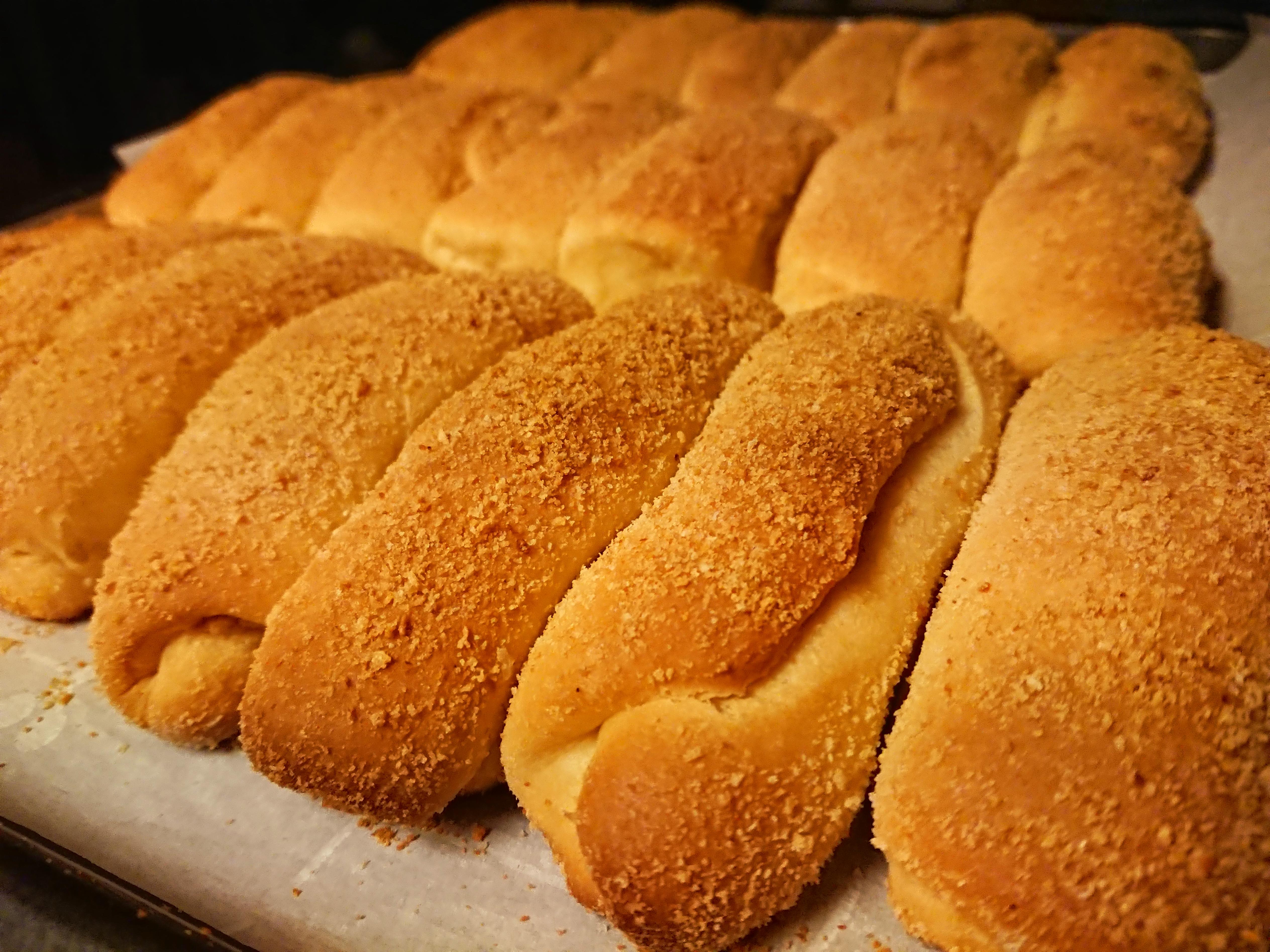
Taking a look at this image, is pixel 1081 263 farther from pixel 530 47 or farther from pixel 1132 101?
pixel 530 47

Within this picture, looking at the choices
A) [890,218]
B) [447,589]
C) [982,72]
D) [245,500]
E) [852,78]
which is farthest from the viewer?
[852,78]

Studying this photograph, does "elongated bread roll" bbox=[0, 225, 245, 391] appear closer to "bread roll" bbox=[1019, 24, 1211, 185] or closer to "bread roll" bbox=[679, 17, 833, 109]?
"bread roll" bbox=[679, 17, 833, 109]

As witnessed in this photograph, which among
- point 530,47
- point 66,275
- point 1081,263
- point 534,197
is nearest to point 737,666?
point 1081,263

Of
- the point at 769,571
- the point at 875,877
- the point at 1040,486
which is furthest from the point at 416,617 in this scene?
the point at 1040,486

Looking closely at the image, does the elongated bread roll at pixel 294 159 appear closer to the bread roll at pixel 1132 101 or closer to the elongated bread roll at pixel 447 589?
the elongated bread roll at pixel 447 589

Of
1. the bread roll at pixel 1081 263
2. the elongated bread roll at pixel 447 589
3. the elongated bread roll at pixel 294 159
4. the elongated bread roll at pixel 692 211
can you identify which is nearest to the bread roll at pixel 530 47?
the elongated bread roll at pixel 294 159

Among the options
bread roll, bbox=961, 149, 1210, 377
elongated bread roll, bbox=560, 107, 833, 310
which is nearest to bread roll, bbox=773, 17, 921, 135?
elongated bread roll, bbox=560, 107, 833, 310
